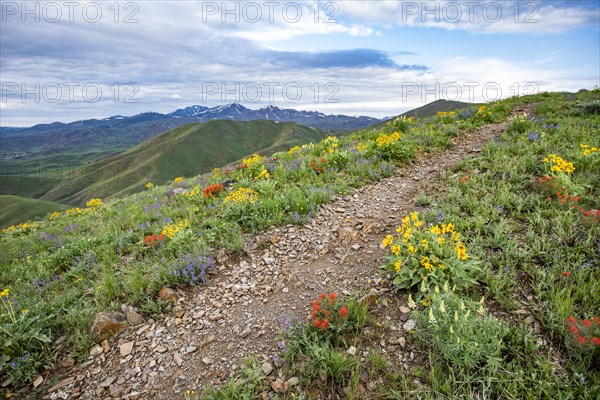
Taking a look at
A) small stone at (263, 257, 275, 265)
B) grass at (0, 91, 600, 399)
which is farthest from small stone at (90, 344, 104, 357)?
small stone at (263, 257, 275, 265)

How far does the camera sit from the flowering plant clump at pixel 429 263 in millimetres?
4391

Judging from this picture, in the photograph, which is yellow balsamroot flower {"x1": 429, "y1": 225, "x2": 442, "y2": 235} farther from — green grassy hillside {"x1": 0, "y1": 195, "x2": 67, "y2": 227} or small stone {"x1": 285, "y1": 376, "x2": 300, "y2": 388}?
green grassy hillside {"x1": 0, "y1": 195, "x2": 67, "y2": 227}

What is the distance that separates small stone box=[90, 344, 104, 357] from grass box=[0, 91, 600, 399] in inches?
5.7

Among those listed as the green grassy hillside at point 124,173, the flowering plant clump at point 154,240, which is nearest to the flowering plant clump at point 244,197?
the flowering plant clump at point 154,240

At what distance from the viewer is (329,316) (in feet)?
13.8

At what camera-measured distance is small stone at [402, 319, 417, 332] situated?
161 inches

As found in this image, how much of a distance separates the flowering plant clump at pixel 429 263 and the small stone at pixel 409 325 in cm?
40

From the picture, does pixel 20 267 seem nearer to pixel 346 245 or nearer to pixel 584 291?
pixel 346 245

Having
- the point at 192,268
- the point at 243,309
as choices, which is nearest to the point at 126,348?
the point at 192,268

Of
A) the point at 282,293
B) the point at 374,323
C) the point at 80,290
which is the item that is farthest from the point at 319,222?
the point at 80,290

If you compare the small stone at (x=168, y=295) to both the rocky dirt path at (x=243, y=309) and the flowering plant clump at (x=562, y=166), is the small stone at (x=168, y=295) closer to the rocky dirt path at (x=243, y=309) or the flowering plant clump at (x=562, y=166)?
the rocky dirt path at (x=243, y=309)

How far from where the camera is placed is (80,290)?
19.2 ft

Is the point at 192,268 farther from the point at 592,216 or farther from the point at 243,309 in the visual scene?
the point at 592,216

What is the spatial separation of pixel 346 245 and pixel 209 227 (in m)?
3.51
